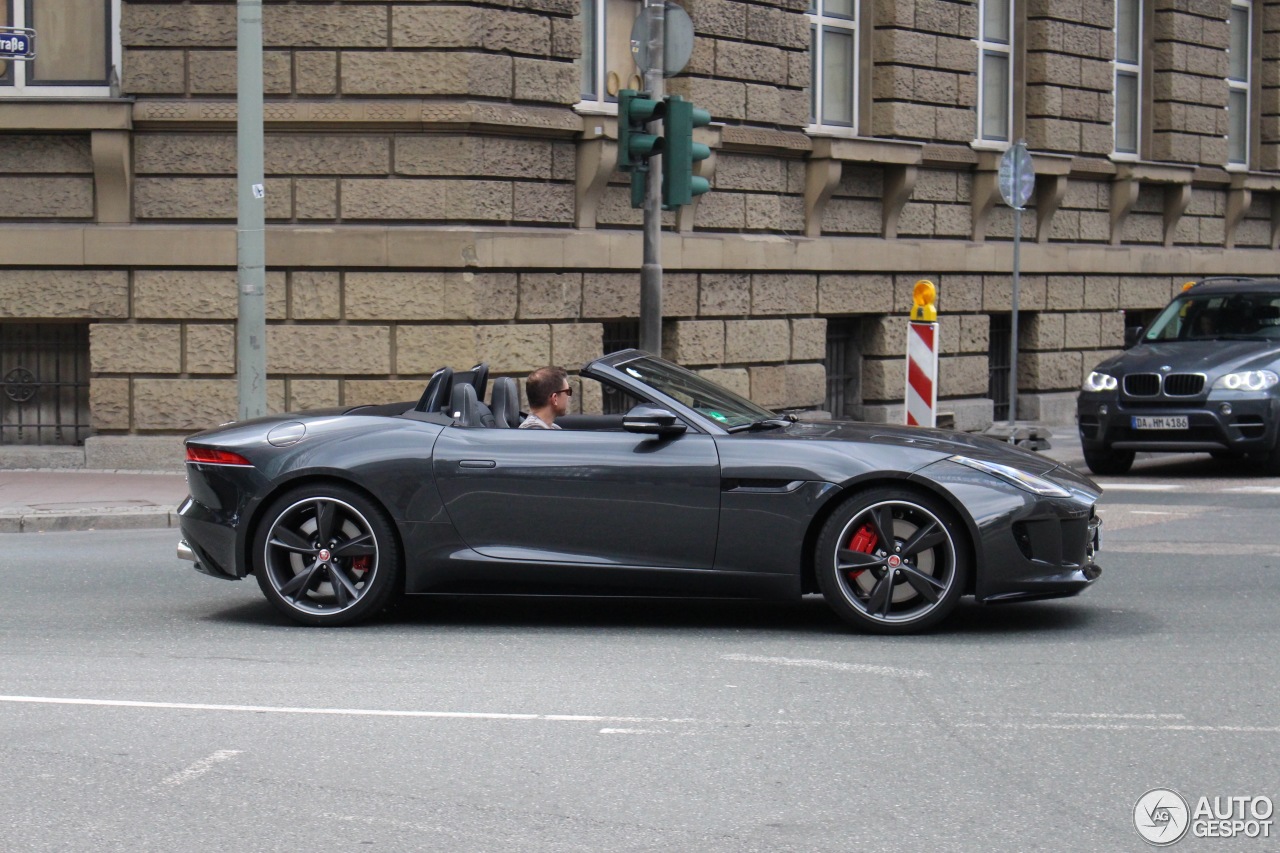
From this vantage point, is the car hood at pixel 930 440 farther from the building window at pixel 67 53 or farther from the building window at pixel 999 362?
the building window at pixel 999 362

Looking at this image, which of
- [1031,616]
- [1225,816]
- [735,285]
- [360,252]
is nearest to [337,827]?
[1225,816]

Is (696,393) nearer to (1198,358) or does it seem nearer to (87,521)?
(87,521)

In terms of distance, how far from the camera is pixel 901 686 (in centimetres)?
648

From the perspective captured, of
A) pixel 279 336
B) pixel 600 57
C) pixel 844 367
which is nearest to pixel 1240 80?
pixel 844 367

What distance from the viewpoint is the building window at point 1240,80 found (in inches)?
1026

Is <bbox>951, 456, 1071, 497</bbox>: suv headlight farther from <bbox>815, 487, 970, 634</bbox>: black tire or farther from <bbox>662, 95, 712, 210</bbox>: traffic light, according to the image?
<bbox>662, 95, 712, 210</bbox>: traffic light

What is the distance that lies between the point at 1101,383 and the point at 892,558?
8438 mm

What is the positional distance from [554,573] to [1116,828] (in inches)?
132

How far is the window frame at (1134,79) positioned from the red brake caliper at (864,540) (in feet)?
56.1

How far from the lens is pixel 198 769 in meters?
5.36

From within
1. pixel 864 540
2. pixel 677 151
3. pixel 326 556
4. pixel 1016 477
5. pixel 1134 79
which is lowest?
pixel 326 556

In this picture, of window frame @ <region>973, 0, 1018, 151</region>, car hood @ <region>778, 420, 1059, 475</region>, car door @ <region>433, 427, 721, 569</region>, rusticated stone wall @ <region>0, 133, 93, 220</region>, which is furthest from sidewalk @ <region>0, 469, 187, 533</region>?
window frame @ <region>973, 0, 1018, 151</region>

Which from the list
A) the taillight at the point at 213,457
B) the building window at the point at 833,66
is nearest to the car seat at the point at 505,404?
the taillight at the point at 213,457

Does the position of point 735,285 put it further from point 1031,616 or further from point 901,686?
point 901,686
